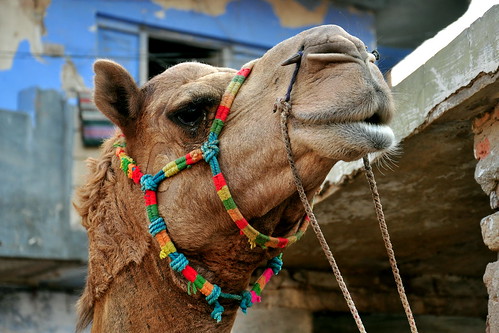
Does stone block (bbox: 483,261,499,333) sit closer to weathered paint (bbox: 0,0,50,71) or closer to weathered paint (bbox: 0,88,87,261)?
weathered paint (bbox: 0,88,87,261)

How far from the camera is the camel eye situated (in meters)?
3.46

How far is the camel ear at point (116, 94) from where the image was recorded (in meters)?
3.62

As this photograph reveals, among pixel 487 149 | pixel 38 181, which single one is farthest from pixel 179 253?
pixel 38 181

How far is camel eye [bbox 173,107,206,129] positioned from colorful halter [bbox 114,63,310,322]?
0.12m

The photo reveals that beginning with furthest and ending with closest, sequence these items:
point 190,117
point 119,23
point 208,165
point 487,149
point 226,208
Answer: point 119,23
point 487,149
point 190,117
point 208,165
point 226,208

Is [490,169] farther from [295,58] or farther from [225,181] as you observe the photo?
[225,181]

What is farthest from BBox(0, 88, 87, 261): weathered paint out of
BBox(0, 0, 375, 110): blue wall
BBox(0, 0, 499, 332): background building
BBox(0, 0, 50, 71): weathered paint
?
BBox(0, 0, 50, 71): weathered paint

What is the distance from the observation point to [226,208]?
3.23 metres

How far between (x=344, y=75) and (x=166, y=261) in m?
1.24

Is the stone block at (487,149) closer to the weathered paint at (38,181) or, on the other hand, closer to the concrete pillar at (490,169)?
the concrete pillar at (490,169)

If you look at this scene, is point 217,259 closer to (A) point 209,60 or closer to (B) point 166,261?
(B) point 166,261

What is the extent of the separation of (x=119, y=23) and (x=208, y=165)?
8.62 m

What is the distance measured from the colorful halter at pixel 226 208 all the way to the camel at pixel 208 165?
33 mm

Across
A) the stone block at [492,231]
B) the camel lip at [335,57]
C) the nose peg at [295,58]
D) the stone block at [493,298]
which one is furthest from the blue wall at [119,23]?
the camel lip at [335,57]
